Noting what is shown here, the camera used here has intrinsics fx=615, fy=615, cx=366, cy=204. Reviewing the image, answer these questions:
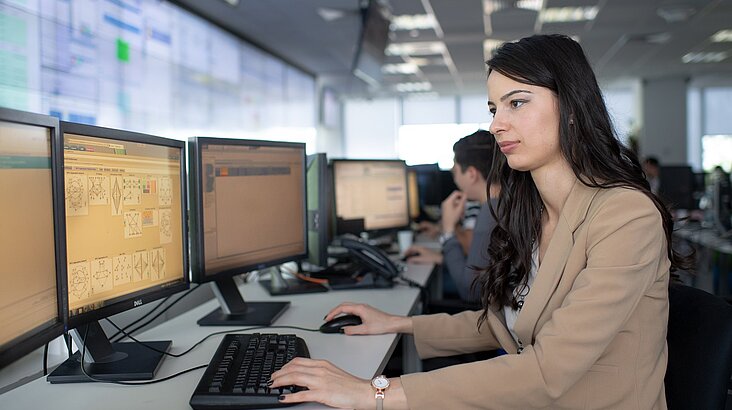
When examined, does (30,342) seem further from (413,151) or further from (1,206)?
(413,151)

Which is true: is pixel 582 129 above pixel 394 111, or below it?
below

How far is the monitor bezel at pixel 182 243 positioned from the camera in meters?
1.12

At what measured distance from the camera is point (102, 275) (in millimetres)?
1193

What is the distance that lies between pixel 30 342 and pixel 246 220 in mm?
838

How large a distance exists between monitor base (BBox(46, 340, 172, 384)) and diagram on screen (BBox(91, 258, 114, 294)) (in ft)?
0.53

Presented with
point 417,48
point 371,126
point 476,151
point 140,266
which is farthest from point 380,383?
point 371,126

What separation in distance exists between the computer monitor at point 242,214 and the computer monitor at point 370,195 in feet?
3.13

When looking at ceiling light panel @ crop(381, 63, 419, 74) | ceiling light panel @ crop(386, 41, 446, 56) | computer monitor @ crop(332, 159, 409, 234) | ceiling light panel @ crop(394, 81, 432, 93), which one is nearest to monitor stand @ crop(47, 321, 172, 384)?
computer monitor @ crop(332, 159, 409, 234)

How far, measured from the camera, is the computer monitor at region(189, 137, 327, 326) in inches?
61.7

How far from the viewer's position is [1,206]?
867mm

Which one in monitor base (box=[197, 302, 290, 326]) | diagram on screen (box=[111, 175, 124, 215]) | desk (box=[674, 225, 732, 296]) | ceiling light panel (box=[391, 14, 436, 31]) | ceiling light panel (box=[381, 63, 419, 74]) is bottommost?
desk (box=[674, 225, 732, 296])

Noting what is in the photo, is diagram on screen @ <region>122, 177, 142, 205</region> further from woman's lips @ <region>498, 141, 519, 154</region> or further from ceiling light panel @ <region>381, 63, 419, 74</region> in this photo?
ceiling light panel @ <region>381, 63, 419, 74</region>

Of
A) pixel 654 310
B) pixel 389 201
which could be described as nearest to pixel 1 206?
pixel 654 310

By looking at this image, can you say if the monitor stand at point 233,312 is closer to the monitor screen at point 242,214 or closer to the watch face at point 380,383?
the monitor screen at point 242,214
